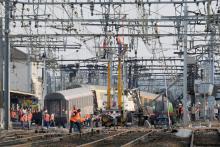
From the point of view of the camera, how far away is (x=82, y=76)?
7875 cm

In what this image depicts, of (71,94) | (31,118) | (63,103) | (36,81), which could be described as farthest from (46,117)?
(36,81)

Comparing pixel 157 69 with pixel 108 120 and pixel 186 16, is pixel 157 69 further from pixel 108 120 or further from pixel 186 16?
pixel 186 16

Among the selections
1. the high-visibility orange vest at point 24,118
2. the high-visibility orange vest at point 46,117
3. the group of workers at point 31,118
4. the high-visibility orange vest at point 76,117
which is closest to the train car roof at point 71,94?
the group of workers at point 31,118

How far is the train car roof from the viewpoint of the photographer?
48.9m

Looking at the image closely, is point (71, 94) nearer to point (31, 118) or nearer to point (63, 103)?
point (63, 103)

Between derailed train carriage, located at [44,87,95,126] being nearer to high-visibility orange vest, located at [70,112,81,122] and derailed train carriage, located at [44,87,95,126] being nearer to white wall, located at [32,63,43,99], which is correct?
high-visibility orange vest, located at [70,112,81,122]

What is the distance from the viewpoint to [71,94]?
165 feet

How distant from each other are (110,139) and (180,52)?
24.1m

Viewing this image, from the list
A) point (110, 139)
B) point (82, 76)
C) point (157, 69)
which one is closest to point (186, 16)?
point (110, 139)

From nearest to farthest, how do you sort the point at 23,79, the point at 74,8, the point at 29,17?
the point at 74,8
the point at 29,17
the point at 23,79

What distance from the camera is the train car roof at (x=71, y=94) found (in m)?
48.9

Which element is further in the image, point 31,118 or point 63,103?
point 63,103

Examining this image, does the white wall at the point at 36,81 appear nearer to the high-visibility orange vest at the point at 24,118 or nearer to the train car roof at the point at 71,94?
the train car roof at the point at 71,94

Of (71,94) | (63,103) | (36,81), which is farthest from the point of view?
(36,81)
